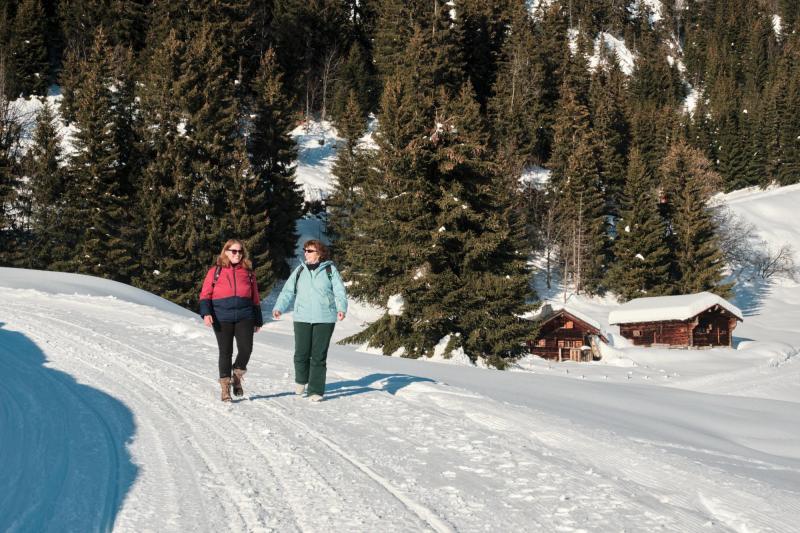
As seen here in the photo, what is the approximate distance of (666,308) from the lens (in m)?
46.8

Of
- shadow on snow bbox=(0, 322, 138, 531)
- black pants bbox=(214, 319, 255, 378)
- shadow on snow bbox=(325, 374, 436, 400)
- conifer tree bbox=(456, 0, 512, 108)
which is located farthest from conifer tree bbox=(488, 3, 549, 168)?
shadow on snow bbox=(0, 322, 138, 531)

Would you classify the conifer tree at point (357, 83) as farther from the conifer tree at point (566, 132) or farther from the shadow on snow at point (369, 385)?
the shadow on snow at point (369, 385)

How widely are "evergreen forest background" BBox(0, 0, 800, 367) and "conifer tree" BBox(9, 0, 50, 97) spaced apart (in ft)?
0.66

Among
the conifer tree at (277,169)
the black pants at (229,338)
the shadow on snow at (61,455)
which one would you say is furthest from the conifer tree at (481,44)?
the shadow on snow at (61,455)

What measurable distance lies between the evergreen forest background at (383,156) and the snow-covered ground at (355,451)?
13.3 meters

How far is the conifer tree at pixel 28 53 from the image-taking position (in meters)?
61.4

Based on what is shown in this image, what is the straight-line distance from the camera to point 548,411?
925 cm

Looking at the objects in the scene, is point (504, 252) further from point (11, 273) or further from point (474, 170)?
point (11, 273)

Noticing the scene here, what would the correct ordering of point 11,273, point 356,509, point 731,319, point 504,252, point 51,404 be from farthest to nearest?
point 731,319, point 504,252, point 11,273, point 51,404, point 356,509

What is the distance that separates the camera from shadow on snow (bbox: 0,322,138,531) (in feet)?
14.0

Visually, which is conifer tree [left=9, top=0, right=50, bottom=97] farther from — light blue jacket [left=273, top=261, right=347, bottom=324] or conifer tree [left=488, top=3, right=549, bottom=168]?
light blue jacket [left=273, top=261, right=347, bottom=324]

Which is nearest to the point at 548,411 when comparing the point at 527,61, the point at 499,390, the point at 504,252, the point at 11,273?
the point at 499,390

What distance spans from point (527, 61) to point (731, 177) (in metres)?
38.7

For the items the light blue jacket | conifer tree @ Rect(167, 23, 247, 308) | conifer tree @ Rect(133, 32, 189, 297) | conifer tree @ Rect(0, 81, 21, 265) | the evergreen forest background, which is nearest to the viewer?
the light blue jacket
